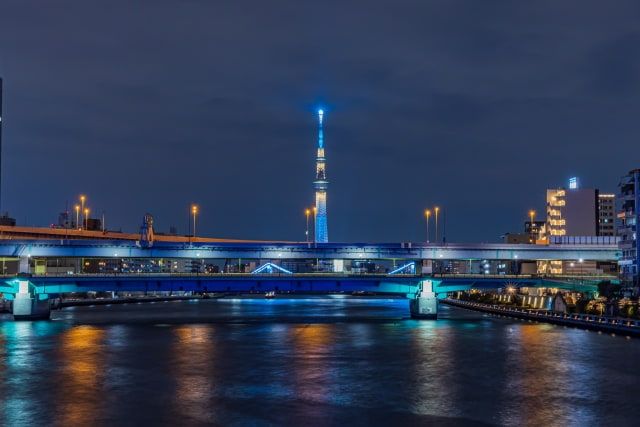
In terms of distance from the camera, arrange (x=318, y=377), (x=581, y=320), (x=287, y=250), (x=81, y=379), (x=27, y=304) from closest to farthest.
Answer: (x=81, y=379) < (x=318, y=377) < (x=581, y=320) < (x=27, y=304) < (x=287, y=250)

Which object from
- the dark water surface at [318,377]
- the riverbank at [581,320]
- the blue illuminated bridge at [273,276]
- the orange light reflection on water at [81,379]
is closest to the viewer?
the dark water surface at [318,377]

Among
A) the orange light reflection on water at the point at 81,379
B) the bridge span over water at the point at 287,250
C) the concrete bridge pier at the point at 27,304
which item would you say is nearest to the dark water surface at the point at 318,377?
the orange light reflection on water at the point at 81,379

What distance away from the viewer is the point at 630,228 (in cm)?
14475

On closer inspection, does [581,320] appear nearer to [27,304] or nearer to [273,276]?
[273,276]

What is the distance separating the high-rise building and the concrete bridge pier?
302ft

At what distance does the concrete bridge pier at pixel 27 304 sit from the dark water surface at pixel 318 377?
20.3 metres

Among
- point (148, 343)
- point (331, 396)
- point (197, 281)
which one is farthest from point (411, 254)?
point (331, 396)

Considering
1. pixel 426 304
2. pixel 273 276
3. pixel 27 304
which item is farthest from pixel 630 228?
pixel 27 304

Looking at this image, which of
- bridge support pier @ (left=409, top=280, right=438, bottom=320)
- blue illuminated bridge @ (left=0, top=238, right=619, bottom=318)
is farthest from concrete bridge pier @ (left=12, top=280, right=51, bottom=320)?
bridge support pier @ (left=409, top=280, right=438, bottom=320)

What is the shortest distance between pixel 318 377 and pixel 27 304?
76533 mm

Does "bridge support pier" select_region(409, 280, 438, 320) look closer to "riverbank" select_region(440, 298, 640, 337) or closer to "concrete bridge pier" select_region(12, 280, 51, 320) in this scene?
"riverbank" select_region(440, 298, 640, 337)

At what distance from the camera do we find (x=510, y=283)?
128625mm

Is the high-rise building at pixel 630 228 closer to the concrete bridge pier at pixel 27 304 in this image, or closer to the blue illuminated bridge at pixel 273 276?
the blue illuminated bridge at pixel 273 276

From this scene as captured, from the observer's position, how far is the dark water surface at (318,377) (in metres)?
45.8
